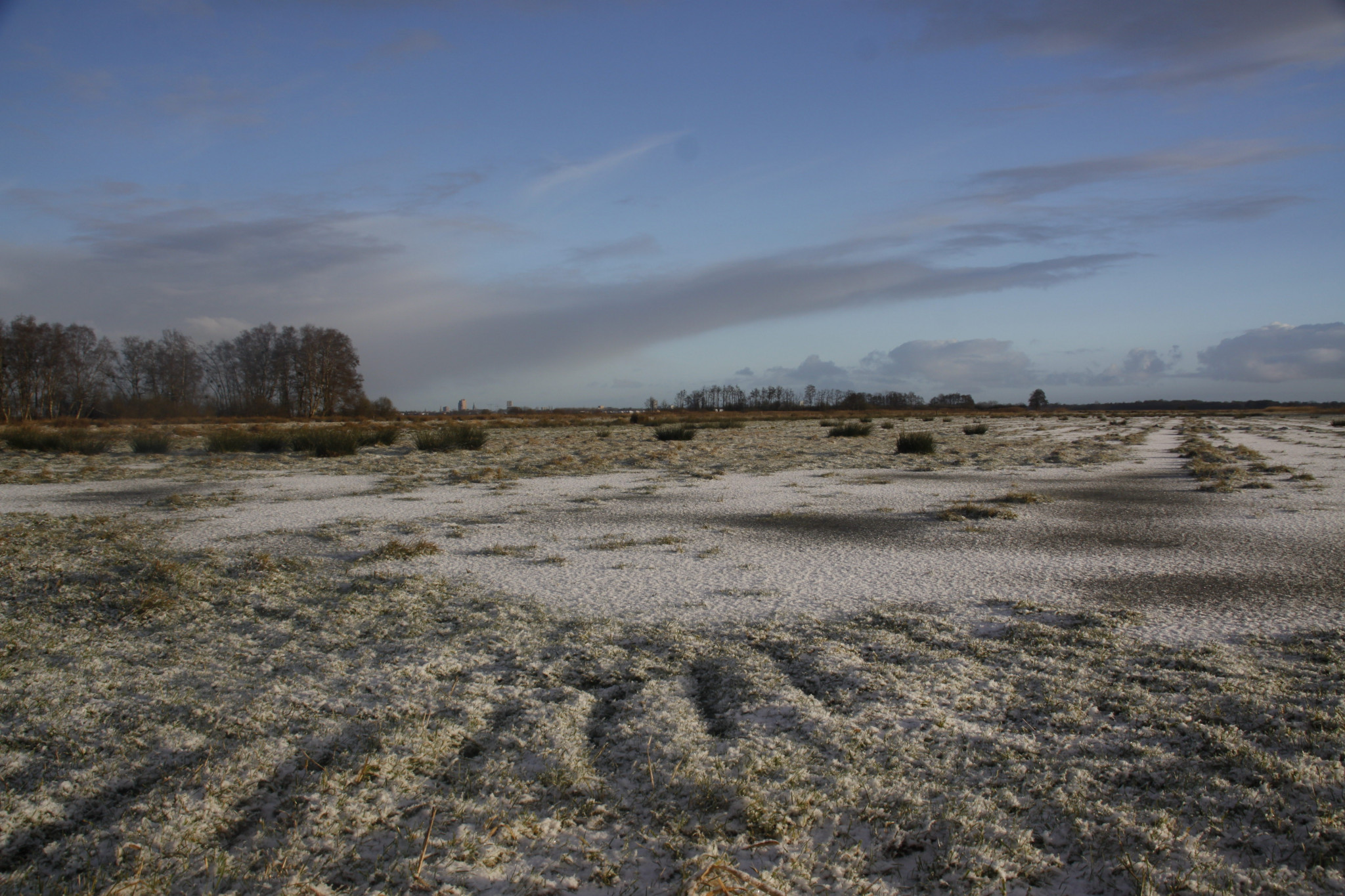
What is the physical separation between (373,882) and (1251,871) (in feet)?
7.74

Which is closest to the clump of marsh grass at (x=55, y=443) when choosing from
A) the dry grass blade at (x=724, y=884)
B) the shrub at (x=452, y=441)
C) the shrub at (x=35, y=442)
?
the shrub at (x=35, y=442)

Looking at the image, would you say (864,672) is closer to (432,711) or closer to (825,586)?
(825,586)

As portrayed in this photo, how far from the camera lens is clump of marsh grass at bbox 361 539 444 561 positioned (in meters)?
5.40

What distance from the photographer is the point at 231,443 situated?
54.9ft

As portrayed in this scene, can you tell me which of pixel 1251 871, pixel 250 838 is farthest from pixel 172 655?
pixel 1251 871

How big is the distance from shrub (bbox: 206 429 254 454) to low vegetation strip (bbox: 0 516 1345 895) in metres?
14.5

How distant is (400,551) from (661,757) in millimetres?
3741

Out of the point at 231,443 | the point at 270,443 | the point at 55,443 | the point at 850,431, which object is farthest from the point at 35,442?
the point at 850,431

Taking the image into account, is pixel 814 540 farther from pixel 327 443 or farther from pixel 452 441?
pixel 327 443

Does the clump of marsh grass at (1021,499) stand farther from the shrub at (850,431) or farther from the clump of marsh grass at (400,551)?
the shrub at (850,431)

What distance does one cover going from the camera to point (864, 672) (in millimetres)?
3137

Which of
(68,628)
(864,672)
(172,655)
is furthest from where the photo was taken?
(68,628)

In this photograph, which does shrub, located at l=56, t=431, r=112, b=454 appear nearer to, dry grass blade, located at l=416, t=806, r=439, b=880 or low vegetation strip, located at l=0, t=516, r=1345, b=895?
low vegetation strip, located at l=0, t=516, r=1345, b=895

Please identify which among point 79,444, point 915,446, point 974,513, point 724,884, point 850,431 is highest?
point 79,444
